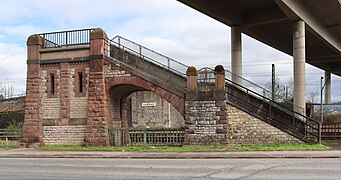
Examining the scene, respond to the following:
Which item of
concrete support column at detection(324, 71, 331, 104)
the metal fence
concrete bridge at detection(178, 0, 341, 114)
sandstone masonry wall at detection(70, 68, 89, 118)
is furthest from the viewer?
concrete support column at detection(324, 71, 331, 104)

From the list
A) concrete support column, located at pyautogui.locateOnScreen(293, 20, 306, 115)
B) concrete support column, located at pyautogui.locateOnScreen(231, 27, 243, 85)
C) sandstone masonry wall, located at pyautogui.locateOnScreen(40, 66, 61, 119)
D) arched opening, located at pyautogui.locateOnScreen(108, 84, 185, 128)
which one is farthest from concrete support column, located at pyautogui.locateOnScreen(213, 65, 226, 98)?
arched opening, located at pyautogui.locateOnScreen(108, 84, 185, 128)

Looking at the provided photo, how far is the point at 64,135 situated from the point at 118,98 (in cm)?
414

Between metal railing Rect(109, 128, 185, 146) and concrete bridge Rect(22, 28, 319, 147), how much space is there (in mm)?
715

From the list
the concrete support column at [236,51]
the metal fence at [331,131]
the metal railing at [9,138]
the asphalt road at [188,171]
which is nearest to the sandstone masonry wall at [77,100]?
the metal railing at [9,138]

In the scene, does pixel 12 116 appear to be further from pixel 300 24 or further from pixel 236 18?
pixel 300 24

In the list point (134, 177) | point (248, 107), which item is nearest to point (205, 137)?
point (248, 107)

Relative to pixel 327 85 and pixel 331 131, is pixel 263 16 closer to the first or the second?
pixel 331 131

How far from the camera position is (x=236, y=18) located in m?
31.3

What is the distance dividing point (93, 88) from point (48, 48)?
4211mm

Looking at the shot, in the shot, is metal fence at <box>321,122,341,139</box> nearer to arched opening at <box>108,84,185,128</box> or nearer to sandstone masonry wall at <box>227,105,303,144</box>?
sandstone masonry wall at <box>227,105,303,144</box>

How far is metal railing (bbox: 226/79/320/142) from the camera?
68.2 feet

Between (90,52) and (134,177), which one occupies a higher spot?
(90,52)

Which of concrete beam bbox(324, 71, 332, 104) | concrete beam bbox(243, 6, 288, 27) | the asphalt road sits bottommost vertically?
the asphalt road

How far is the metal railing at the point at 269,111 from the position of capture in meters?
20.8
